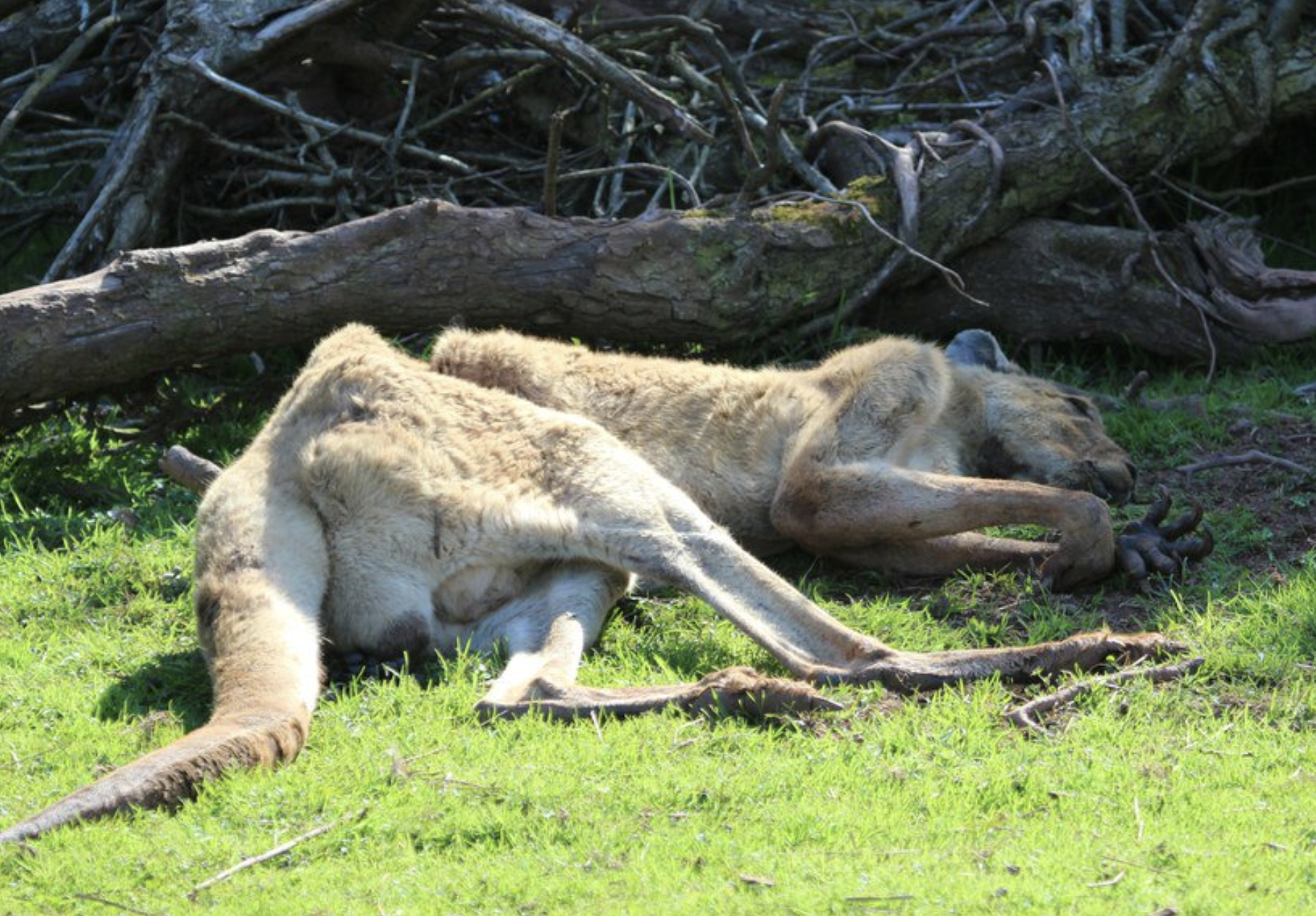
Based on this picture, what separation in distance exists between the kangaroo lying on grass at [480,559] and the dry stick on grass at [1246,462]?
183cm

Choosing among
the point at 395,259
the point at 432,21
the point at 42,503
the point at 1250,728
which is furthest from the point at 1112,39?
the point at 42,503

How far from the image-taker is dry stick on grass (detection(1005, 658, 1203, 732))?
4586mm

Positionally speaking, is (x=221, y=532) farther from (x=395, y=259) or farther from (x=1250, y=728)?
(x=1250, y=728)

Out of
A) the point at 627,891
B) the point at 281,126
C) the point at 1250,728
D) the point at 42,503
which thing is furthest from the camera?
the point at 281,126

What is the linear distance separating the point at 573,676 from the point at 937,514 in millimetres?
1510

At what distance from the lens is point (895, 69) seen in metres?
9.25

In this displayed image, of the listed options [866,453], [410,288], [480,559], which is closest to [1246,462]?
[866,453]

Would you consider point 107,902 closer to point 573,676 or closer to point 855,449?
point 573,676

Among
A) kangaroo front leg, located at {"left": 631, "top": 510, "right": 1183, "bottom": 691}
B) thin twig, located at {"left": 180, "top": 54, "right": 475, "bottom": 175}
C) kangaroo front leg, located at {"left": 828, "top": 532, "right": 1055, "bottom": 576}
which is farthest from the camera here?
thin twig, located at {"left": 180, "top": 54, "right": 475, "bottom": 175}

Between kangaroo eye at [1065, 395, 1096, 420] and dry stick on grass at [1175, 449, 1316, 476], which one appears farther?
kangaroo eye at [1065, 395, 1096, 420]

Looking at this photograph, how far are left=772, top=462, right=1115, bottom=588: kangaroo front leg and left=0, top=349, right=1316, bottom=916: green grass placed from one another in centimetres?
12

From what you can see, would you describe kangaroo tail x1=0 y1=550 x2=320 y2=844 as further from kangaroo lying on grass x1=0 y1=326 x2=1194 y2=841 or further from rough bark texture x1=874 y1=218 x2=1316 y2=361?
rough bark texture x1=874 y1=218 x2=1316 y2=361

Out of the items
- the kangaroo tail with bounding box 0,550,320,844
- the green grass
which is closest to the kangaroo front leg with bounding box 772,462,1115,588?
the green grass

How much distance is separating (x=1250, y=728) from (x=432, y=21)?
597cm
